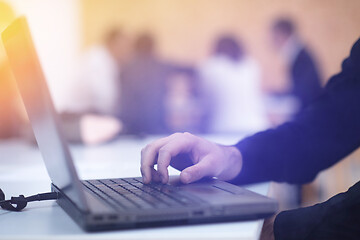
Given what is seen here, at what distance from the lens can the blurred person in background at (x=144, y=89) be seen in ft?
14.0

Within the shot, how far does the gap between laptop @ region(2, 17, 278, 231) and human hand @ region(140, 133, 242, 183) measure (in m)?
0.04

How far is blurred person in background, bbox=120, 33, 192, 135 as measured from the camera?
4272 mm

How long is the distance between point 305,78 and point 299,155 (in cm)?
372

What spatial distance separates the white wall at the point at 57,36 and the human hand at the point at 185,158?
203 inches

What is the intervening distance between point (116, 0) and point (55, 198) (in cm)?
652

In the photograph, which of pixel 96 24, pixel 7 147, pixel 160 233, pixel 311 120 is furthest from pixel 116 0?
pixel 160 233

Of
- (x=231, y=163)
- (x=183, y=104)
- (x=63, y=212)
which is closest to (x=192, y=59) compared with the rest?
(x=183, y=104)

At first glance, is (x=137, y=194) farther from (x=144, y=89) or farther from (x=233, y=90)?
(x=233, y=90)

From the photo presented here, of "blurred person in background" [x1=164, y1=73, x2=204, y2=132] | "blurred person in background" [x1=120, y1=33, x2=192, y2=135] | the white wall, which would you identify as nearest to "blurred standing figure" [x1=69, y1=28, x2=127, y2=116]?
"blurred person in background" [x1=120, y1=33, x2=192, y2=135]

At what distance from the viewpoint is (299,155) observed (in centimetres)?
101

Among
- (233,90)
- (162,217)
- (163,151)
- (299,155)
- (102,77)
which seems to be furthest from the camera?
(233,90)

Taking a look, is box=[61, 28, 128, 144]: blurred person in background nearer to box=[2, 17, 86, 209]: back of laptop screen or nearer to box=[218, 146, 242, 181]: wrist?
box=[218, 146, 242, 181]: wrist

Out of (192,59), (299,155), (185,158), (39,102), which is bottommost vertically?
(192,59)

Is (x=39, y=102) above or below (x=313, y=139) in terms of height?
above
